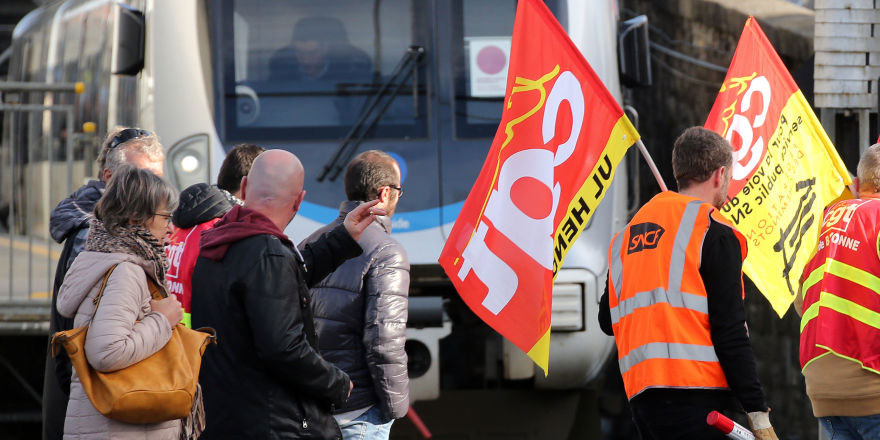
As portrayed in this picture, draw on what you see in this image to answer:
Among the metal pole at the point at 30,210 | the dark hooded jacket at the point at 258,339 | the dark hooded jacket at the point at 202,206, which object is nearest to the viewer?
the dark hooded jacket at the point at 258,339

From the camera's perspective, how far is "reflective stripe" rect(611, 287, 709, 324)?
3533mm

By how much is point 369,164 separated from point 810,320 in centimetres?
178

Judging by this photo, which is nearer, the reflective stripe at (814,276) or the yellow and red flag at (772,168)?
the reflective stripe at (814,276)

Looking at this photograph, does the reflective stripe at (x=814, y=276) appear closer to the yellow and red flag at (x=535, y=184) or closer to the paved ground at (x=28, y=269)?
the yellow and red flag at (x=535, y=184)

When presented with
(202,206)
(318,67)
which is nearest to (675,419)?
(202,206)

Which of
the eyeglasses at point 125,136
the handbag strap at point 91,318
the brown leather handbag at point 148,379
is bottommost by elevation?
the brown leather handbag at point 148,379

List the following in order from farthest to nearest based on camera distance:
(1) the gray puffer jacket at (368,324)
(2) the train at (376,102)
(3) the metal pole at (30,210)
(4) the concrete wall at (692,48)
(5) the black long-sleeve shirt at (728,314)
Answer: (4) the concrete wall at (692,48) < (3) the metal pole at (30,210) < (2) the train at (376,102) < (1) the gray puffer jacket at (368,324) < (5) the black long-sleeve shirt at (728,314)

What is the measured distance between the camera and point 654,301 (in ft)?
11.8

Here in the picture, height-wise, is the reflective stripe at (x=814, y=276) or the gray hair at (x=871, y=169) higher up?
the gray hair at (x=871, y=169)

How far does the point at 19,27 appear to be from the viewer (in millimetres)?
10969

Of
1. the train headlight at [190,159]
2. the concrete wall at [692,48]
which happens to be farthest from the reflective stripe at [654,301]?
the concrete wall at [692,48]

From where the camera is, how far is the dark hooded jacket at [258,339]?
3.15m

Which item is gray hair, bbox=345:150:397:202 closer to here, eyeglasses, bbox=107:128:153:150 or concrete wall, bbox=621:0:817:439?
eyeglasses, bbox=107:128:153:150

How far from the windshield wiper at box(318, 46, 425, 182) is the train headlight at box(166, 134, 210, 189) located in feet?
2.16
